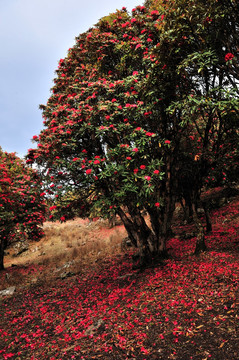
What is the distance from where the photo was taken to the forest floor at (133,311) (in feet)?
14.6

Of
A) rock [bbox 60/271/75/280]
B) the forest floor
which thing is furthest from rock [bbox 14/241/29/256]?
rock [bbox 60/271/75/280]

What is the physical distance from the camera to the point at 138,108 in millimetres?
7074

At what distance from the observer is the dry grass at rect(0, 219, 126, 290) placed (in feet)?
43.7

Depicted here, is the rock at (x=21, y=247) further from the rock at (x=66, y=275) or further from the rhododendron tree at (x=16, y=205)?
the rock at (x=66, y=275)

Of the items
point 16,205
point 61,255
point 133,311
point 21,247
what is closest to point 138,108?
point 133,311

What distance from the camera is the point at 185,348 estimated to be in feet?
13.8

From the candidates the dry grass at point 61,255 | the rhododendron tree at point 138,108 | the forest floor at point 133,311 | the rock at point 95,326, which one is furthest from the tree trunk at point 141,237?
the dry grass at point 61,255

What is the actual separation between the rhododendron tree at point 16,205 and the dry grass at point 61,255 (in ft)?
8.72

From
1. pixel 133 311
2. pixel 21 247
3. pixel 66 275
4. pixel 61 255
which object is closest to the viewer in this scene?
pixel 133 311

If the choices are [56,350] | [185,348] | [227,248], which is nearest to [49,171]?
[56,350]

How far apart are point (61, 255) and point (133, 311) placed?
42.2 ft

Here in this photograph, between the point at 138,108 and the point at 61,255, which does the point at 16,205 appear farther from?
the point at 138,108

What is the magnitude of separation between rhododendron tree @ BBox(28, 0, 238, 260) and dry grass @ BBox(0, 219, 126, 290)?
6143 mm

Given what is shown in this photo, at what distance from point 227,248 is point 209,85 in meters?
6.83
